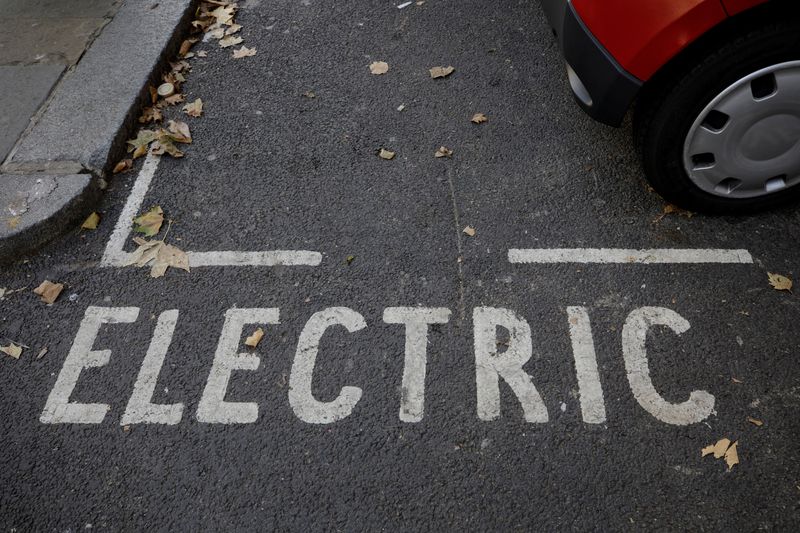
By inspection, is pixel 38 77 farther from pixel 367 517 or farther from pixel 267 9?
pixel 367 517

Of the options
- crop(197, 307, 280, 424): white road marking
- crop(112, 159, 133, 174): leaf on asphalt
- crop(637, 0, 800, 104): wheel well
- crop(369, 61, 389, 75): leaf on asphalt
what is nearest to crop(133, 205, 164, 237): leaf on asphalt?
crop(112, 159, 133, 174): leaf on asphalt

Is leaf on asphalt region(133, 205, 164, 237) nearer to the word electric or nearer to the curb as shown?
the curb

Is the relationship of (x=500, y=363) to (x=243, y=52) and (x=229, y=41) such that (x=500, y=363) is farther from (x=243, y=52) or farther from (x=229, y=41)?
(x=229, y=41)

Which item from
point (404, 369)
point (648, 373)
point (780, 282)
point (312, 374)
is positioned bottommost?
point (780, 282)

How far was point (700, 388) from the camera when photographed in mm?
2838

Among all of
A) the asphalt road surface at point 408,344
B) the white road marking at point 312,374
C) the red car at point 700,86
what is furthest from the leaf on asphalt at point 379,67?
the white road marking at point 312,374

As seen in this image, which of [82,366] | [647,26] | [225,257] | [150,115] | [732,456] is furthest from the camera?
[150,115]

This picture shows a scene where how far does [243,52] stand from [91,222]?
2.00m

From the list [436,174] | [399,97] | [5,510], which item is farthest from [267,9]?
[5,510]

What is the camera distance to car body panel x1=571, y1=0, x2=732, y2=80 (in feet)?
9.02

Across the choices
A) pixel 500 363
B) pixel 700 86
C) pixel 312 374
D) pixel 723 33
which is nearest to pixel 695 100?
pixel 700 86

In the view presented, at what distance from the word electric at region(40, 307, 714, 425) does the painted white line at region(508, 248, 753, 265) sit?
1.15 ft

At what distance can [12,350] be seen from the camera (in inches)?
124

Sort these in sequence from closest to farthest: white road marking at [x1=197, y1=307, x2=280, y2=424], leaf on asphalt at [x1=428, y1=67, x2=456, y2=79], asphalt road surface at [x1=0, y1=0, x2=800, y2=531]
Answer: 1. asphalt road surface at [x1=0, y1=0, x2=800, y2=531]
2. white road marking at [x1=197, y1=307, x2=280, y2=424]
3. leaf on asphalt at [x1=428, y1=67, x2=456, y2=79]
